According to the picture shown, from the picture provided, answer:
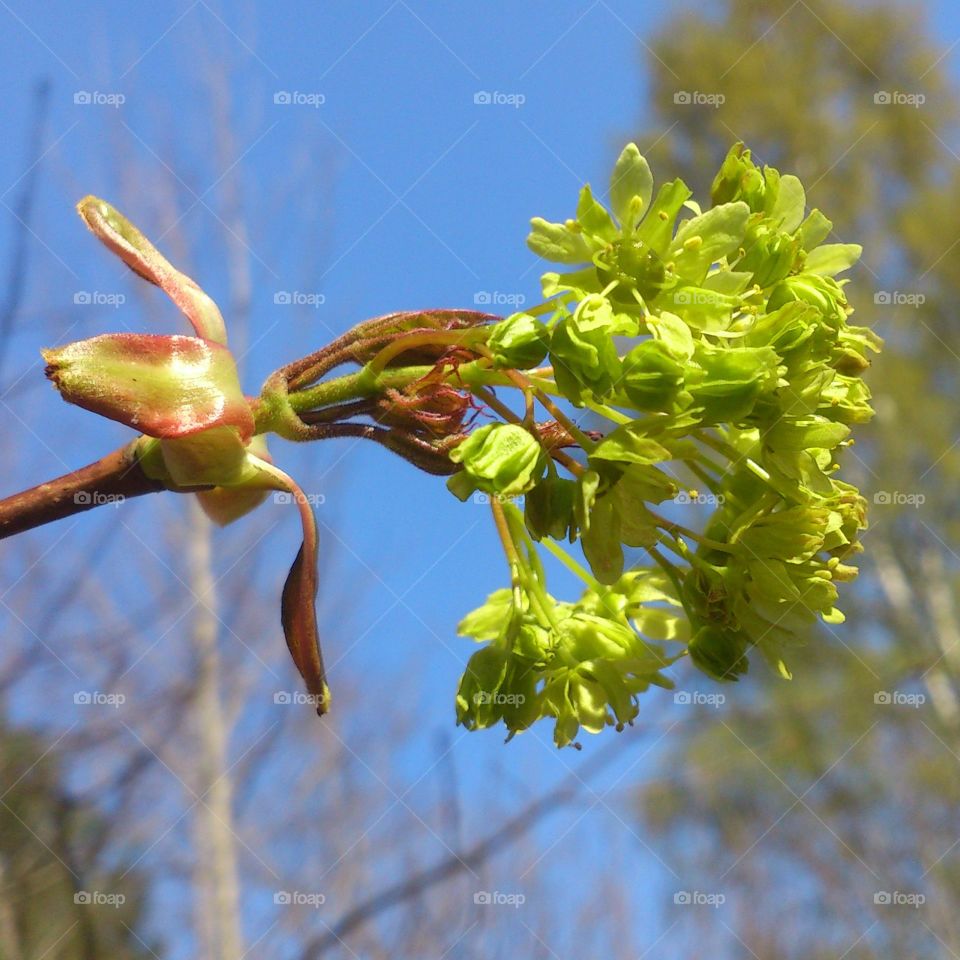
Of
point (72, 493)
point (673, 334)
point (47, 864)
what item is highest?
point (673, 334)

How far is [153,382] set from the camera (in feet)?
3.84

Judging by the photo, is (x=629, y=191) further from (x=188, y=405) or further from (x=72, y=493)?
(x=72, y=493)

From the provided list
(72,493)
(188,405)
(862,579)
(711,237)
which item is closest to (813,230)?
(711,237)

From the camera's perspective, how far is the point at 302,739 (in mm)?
6008

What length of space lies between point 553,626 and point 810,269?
618mm

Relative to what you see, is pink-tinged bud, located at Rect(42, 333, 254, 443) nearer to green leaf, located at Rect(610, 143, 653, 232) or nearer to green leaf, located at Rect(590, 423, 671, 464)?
green leaf, located at Rect(590, 423, 671, 464)

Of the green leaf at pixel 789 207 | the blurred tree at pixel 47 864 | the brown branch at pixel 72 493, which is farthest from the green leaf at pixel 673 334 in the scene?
the blurred tree at pixel 47 864

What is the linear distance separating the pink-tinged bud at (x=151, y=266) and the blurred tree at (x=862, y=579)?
7550 millimetres

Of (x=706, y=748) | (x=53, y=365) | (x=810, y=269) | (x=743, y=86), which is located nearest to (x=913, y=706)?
(x=706, y=748)

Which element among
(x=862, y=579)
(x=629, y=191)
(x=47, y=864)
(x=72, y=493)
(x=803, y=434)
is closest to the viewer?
(x=72, y=493)

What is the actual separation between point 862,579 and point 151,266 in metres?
10.5

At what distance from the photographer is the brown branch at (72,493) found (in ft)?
3.73

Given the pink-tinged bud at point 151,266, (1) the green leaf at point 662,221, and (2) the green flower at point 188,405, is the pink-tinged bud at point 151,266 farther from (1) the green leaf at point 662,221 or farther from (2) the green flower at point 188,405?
(1) the green leaf at point 662,221

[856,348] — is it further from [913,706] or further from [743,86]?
[743,86]
